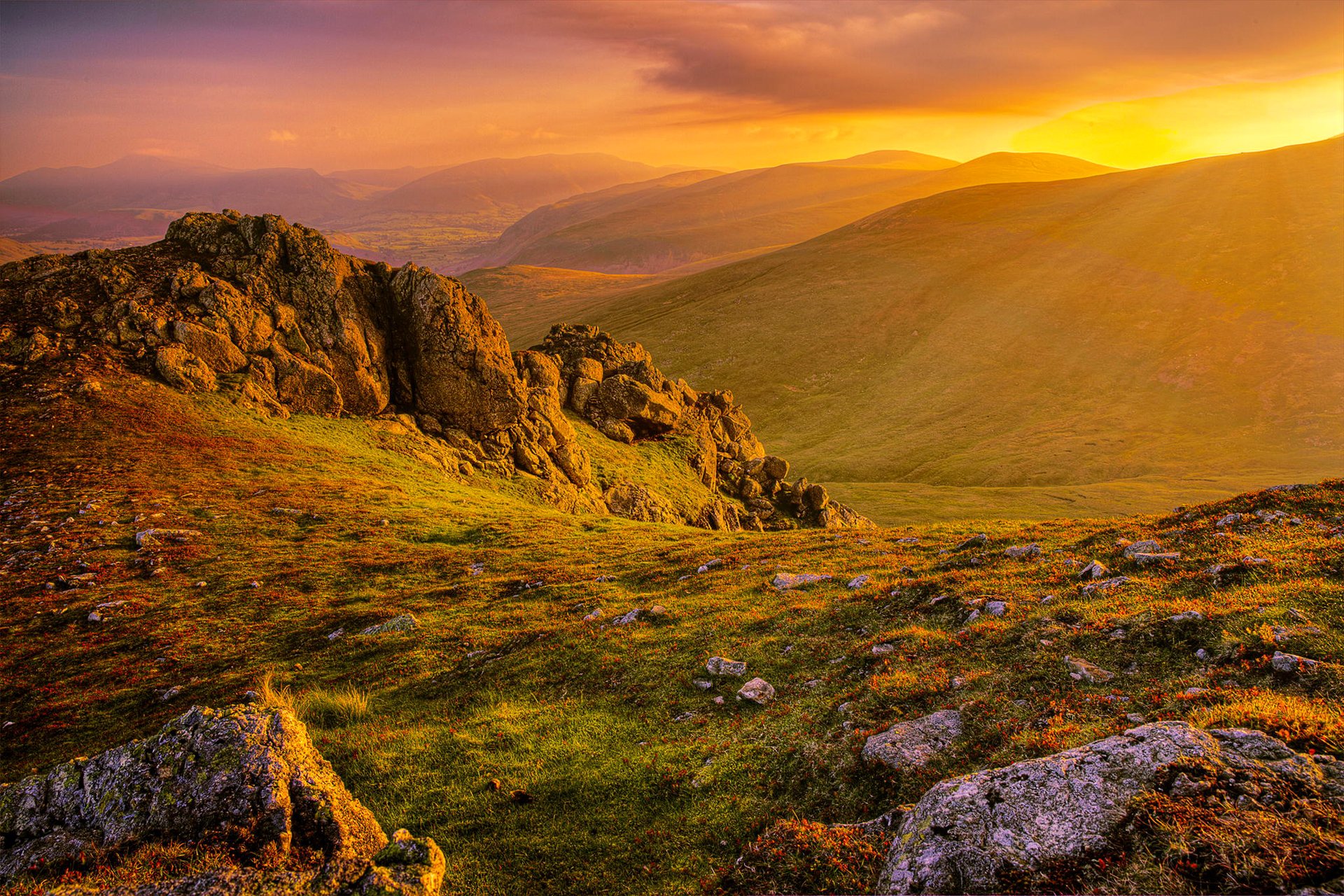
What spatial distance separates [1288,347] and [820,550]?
557 feet

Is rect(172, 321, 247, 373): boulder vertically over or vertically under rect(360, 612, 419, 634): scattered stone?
over

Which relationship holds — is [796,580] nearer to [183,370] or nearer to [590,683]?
[590,683]

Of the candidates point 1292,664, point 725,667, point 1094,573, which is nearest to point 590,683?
point 725,667

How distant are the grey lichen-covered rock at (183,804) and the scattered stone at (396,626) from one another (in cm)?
1190

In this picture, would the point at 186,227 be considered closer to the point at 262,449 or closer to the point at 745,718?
the point at 262,449

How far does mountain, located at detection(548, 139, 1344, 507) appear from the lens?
11375cm

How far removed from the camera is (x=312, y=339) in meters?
48.5

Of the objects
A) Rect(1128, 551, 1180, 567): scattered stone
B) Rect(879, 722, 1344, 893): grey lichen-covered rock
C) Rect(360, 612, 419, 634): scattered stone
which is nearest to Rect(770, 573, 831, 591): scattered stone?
Rect(1128, 551, 1180, 567): scattered stone

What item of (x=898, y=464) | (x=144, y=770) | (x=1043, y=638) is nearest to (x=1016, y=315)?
(x=898, y=464)

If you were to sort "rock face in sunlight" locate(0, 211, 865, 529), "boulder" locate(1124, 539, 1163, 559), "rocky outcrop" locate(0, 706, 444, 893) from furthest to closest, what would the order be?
"rock face in sunlight" locate(0, 211, 865, 529), "boulder" locate(1124, 539, 1163, 559), "rocky outcrop" locate(0, 706, 444, 893)

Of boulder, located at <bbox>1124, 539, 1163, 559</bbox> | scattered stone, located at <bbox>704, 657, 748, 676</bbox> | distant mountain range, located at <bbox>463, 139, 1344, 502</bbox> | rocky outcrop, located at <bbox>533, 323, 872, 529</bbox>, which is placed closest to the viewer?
scattered stone, located at <bbox>704, 657, 748, 676</bbox>

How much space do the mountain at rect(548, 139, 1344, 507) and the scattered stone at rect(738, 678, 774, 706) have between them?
10096 centimetres

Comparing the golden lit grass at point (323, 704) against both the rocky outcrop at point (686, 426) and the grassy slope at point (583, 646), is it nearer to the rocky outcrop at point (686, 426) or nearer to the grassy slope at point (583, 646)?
the grassy slope at point (583, 646)

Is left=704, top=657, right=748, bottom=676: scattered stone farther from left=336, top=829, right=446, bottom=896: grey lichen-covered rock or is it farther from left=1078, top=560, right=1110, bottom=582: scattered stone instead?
left=1078, top=560, right=1110, bottom=582: scattered stone
